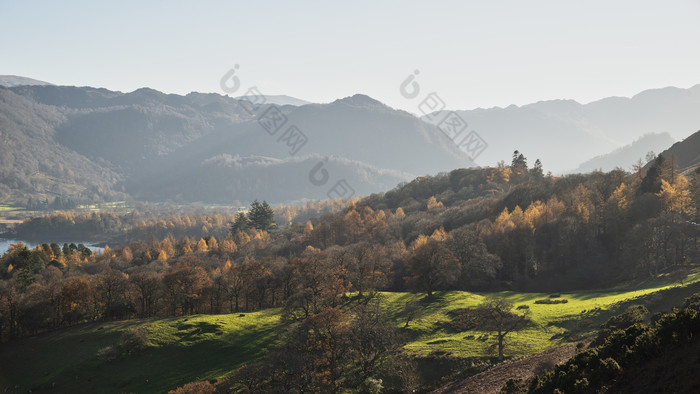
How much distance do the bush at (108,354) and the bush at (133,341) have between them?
1.42 metres

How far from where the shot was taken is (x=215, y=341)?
7031 centimetres

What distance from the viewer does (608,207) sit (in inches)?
3792

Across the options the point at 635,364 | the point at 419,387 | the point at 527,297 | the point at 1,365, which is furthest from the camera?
the point at 527,297

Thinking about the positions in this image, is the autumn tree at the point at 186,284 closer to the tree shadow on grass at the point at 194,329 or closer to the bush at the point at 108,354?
the tree shadow on grass at the point at 194,329

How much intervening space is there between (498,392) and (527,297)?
45.6 m

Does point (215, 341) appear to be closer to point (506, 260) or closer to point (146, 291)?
point (146, 291)

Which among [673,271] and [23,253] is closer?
[673,271]

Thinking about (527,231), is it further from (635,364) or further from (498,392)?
(635,364)

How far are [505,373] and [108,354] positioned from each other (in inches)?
2625

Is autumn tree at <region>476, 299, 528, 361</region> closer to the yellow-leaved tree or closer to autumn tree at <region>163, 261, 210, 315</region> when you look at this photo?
the yellow-leaved tree

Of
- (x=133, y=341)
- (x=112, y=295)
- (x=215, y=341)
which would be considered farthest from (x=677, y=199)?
(x=112, y=295)

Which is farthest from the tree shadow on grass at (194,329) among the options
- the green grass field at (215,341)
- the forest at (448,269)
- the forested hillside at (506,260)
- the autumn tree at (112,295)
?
Answer: the autumn tree at (112,295)

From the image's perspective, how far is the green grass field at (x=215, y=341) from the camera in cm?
5581

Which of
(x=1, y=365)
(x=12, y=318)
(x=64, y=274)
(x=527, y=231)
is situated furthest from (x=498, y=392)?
(x=64, y=274)
